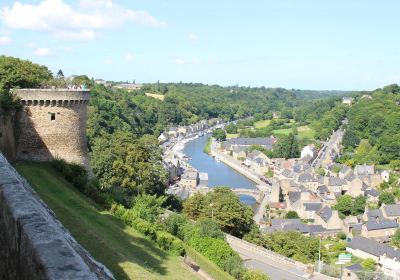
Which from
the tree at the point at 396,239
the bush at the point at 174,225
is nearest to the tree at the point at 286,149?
the tree at the point at 396,239

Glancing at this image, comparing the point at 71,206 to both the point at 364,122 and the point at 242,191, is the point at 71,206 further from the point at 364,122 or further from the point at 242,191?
the point at 364,122

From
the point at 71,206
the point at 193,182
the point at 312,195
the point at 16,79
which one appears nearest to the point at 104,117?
the point at 193,182

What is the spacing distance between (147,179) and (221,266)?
927 cm

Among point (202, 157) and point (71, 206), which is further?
point (202, 157)

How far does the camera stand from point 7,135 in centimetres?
1850

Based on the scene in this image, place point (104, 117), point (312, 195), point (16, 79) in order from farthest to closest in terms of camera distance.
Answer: point (104, 117) < point (312, 195) < point (16, 79)

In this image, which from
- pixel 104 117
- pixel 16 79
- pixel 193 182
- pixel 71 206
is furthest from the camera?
pixel 104 117

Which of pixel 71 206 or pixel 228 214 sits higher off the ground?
pixel 71 206

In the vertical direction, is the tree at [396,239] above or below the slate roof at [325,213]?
below

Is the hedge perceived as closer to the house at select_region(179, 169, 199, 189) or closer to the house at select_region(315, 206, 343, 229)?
the house at select_region(315, 206, 343, 229)

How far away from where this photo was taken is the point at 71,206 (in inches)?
658

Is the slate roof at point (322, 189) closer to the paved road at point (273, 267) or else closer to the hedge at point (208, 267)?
the paved road at point (273, 267)

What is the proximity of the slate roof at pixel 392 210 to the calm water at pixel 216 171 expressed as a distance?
1560 centimetres

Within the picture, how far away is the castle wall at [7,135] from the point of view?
18.0 m
